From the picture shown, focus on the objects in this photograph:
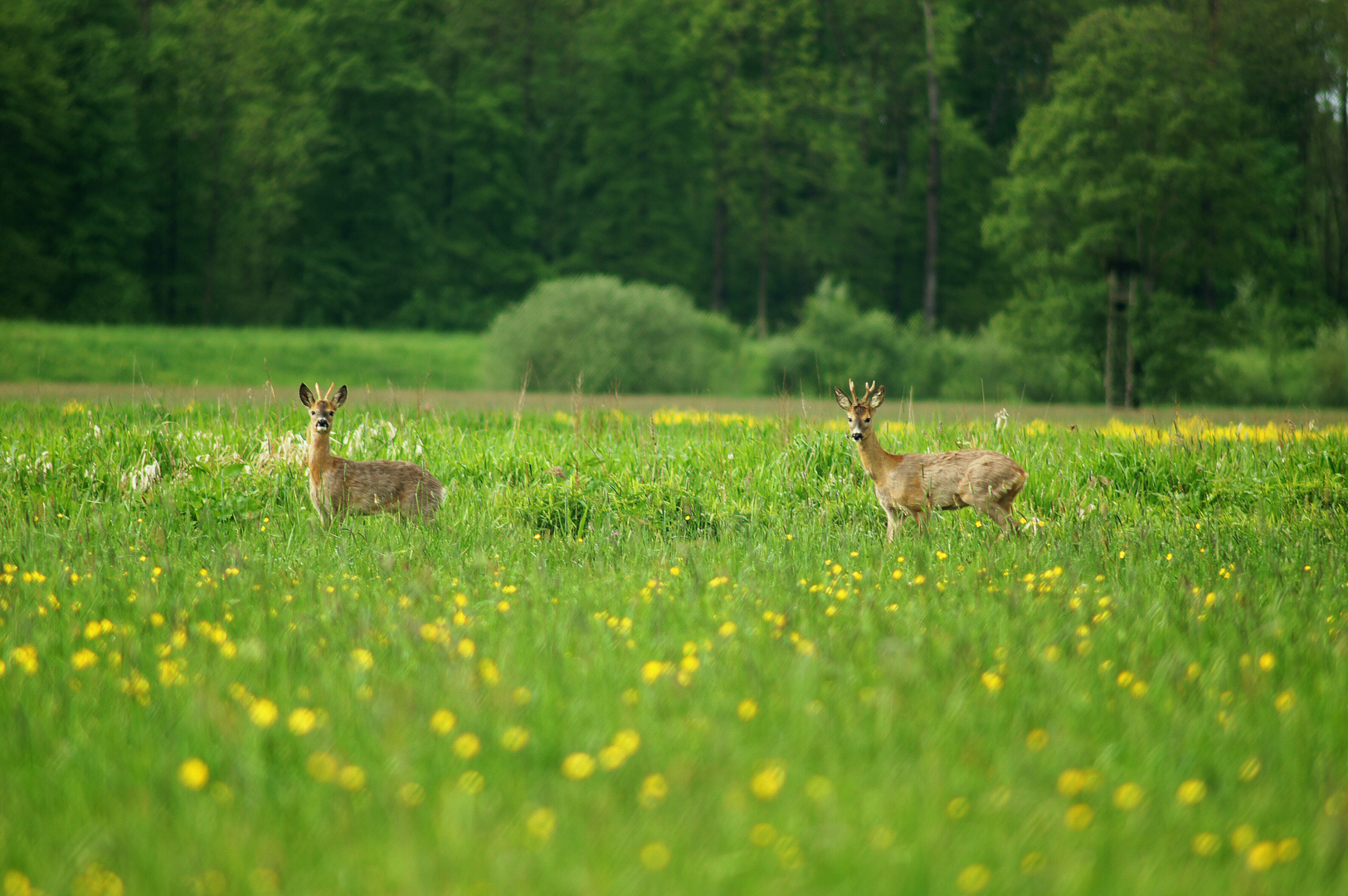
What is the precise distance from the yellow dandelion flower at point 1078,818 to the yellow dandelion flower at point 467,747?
1708mm

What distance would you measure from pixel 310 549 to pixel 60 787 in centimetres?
375

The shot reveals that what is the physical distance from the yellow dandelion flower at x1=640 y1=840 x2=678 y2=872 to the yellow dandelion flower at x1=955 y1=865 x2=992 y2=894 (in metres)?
0.72

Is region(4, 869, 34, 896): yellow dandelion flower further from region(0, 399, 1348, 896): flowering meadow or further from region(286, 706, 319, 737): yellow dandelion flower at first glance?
region(286, 706, 319, 737): yellow dandelion flower

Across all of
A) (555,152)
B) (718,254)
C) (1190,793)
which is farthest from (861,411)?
(555,152)

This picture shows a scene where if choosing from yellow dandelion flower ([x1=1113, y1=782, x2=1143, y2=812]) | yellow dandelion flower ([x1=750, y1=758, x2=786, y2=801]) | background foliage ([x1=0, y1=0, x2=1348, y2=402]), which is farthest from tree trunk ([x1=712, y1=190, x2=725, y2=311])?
yellow dandelion flower ([x1=1113, y1=782, x2=1143, y2=812])

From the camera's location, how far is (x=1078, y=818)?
3.06m

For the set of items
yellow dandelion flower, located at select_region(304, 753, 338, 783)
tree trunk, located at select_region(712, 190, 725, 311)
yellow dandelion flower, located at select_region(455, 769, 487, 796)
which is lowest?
yellow dandelion flower, located at select_region(455, 769, 487, 796)

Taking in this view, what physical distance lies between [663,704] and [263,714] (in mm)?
1325

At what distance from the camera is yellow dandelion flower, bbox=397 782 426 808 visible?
315cm

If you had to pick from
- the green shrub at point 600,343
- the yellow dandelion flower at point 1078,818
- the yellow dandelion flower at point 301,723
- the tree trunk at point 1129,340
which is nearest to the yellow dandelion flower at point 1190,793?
the yellow dandelion flower at point 1078,818

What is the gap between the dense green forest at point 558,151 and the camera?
37531 mm

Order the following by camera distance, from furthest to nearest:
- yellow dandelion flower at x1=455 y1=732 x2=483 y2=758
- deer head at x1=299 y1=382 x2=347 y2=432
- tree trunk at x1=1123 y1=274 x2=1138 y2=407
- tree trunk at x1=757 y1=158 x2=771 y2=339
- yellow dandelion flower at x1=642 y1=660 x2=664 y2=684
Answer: tree trunk at x1=757 y1=158 x2=771 y2=339, tree trunk at x1=1123 y1=274 x2=1138 y2=407, deer head at x1=299 y1=382 x2=347 y2=432, yellow dandelion flower at x1=642 y1=660 x2=664 y2=684, yellow dandelion flower at x1=455 y1=732 x2=483 y2=758

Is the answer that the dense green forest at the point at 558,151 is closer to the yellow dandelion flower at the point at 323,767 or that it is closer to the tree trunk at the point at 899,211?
the tree trunk at the point at 899,211

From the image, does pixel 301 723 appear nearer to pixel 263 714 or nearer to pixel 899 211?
pixel 263 714
